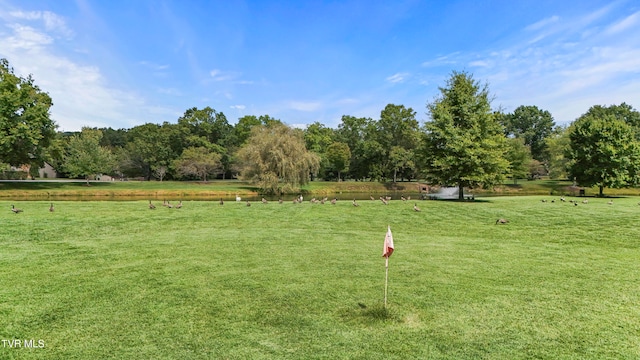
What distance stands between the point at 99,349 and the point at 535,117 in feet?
373

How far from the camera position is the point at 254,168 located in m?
45.8

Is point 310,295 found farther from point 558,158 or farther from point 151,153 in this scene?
point 151,153

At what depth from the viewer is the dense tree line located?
86.6ft

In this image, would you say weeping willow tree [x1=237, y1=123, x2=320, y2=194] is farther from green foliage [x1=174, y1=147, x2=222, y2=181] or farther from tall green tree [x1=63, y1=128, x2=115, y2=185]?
tall green tree [x1=63, y1=128, x2=115, y2=185]

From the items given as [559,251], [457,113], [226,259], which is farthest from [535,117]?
[226,259]

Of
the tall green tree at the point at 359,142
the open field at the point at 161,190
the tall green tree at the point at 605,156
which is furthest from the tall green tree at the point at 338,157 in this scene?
the tall green tree at the point at 605,156

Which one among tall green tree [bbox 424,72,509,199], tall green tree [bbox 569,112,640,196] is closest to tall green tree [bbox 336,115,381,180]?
tall green tree [bbox 569,112,640,196]

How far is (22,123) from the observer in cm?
3903

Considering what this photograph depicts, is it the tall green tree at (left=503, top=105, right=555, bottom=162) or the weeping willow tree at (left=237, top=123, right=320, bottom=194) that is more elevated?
the tall green tree at (left=503, top=105, right=555, bottom=162)

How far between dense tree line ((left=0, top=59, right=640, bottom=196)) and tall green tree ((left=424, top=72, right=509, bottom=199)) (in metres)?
0.08

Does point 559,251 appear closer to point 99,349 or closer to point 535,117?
point 99,349

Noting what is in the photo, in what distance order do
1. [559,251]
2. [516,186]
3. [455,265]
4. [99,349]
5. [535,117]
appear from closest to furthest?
[99,349]
[455,265]
[559,251]
[516,186]
[535,117]

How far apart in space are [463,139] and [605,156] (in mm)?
20655

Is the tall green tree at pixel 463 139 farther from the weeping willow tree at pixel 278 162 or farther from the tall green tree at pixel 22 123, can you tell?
the tall green tree at pixel 22 123
